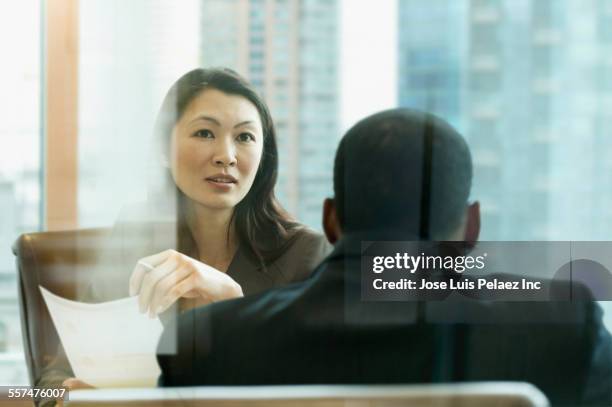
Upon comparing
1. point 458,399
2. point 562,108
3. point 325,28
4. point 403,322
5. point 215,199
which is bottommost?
point 458,399

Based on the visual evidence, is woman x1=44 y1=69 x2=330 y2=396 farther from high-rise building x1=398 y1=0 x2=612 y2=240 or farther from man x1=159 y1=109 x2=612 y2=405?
high-rise building x1=398 y1=0 x2=612 y2=240

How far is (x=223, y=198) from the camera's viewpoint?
2.02m

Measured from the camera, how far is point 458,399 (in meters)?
2.06

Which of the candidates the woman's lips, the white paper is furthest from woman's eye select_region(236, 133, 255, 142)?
the white paper

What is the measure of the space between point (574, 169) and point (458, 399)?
686mm

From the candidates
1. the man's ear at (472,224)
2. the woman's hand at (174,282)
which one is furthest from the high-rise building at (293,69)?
the man's ear at (472,224)

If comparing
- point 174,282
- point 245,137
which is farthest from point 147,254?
point 245,137

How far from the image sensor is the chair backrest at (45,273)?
2061 mm

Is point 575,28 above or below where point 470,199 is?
above

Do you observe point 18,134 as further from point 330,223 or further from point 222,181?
point 330,223

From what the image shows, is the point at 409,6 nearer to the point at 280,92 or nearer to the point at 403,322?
the point at 280,92

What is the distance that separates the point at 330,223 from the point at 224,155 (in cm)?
33

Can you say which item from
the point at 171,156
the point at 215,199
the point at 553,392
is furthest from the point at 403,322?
the point at 171,156

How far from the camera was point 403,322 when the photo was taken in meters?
2.03
